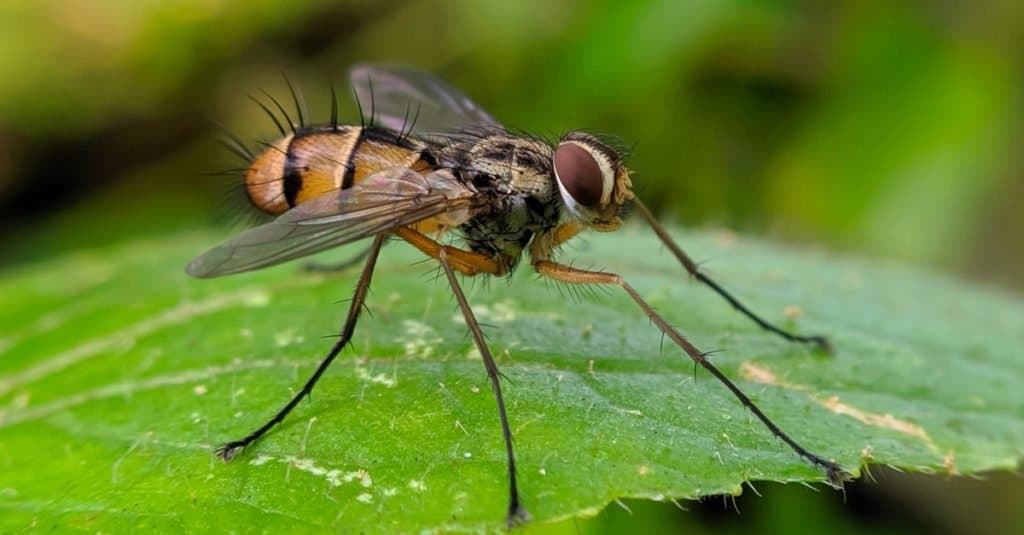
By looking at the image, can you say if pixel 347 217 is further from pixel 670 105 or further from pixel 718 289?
pixel 670 105

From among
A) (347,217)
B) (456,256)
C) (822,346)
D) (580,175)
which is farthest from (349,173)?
(822,346)

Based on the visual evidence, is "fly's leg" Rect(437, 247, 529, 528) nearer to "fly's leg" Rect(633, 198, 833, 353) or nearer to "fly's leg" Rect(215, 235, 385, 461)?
"fly's leg" Rect(215, 235, 385, 461)

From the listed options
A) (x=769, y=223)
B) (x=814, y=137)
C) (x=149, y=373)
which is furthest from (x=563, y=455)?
(x=814, y=137)

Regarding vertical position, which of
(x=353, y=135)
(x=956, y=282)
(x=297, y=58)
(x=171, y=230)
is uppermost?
(x=297, y=58)

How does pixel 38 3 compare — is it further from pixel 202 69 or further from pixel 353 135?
pixel 353 135

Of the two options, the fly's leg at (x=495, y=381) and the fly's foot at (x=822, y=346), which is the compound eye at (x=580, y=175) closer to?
the fly's leg at (x=495, y=381)

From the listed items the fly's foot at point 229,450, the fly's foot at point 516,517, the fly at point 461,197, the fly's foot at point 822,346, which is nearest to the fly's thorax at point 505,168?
the fly at point 461,197
